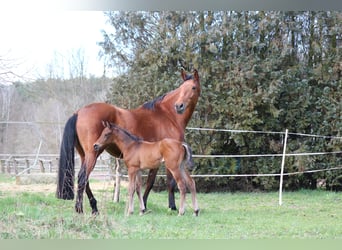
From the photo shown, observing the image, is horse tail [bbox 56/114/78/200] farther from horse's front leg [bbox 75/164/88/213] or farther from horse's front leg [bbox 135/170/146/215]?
horse's front leg [bbox 135/170/146/215]

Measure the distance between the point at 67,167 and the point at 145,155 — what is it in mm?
771

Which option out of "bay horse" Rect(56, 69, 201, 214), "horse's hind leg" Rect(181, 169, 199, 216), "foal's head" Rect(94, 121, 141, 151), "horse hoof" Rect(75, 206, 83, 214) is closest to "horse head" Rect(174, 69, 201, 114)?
"bay horse" Rect(56, 69, 201, 214)

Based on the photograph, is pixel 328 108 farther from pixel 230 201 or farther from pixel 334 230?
pixel 334 230

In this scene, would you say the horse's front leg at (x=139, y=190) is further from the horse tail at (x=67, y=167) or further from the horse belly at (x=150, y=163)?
the horse tail at (x=67, y=167)

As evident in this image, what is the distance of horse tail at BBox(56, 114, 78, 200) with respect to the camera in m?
4.59

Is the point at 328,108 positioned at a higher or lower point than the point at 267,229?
higher

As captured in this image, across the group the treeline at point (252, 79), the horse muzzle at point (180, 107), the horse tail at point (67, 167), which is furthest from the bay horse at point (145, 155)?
the treeline at point (252, 79)

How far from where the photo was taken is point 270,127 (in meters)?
7.82

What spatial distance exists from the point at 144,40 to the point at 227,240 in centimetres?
515

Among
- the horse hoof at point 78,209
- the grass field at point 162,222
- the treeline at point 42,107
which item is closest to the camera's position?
the grass field at point 162,222

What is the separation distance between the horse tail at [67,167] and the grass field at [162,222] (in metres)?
0.19

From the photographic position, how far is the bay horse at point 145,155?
4.64 m

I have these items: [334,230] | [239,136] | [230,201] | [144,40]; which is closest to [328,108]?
[239,136]

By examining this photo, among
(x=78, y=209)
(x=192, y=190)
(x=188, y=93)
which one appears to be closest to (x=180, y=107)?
(x=188, y=93)
